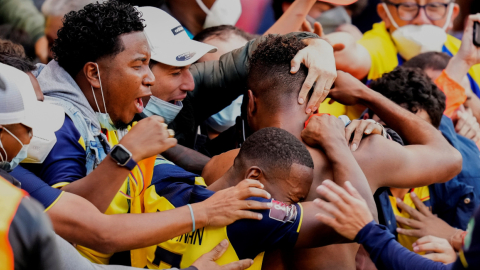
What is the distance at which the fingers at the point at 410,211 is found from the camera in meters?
3.38

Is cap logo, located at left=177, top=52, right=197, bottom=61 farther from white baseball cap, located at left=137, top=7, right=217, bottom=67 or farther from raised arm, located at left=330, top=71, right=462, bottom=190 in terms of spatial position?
raised arm, located at left=330, top=71, right=462, bottom=190

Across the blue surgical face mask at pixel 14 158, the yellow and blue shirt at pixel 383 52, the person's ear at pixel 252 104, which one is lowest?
the yellow and blue shirt at pixel 383 52

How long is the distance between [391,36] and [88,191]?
12.3 feet

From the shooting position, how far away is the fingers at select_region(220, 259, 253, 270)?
2.15 metres

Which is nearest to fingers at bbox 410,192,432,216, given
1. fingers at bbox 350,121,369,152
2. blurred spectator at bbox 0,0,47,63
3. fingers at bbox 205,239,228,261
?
fingers at bbox 350,121,369,152

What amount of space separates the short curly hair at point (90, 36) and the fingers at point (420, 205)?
204cm

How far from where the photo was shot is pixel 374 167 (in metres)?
2.58

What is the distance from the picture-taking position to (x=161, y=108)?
304 centimetres

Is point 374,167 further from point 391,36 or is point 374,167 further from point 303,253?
point 391,36

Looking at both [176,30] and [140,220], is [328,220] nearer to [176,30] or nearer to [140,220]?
[140,220]

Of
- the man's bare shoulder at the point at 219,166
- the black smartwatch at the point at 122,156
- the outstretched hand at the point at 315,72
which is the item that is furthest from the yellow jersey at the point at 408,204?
the black smartwatch at the point at 122,156

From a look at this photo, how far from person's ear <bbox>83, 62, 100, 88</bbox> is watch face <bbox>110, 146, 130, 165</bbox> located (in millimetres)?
532

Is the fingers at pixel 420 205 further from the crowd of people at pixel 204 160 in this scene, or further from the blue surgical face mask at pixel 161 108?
the blue surgical face mask at pixel 161 108

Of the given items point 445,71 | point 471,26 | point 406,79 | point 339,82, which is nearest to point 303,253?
point 339,82
